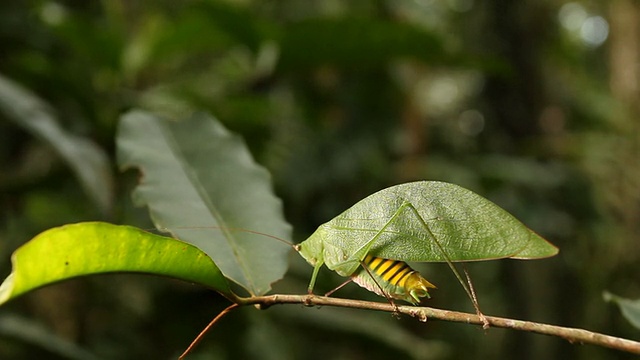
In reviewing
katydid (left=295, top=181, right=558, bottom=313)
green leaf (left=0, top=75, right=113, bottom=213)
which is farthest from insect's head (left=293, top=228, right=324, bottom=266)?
green leaf (left=0, top=75, right=113, bottom=213)

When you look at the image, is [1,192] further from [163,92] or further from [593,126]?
[593,126]

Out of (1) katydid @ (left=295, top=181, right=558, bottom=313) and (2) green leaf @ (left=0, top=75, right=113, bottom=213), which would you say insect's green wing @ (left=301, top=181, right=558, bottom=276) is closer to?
(1) katydid @ (left=295, top=181, right=558, bottom=313)

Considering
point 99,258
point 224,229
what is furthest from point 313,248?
point 99,258

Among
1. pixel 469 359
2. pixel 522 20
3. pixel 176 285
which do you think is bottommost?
pixel 469 359

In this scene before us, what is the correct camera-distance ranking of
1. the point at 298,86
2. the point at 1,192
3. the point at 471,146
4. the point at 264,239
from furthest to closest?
1. the point at 471,146
2. the point at 298,86
3. the point at 1,192
4. the point at 264,239

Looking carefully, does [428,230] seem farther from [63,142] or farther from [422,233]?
[63,142]

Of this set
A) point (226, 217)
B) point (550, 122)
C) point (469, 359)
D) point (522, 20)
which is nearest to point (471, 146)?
point (550, 122)
